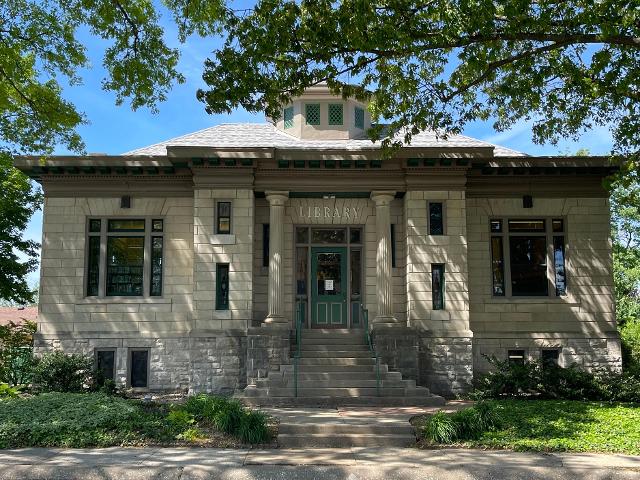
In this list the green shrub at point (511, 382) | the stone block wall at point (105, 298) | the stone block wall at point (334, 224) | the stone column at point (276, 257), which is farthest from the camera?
the stone block wall at point (334, 224)

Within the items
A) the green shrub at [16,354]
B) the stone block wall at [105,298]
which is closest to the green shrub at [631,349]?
the stone block wall at [105,298]

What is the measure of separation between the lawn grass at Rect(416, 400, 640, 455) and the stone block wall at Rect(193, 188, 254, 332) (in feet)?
19.4

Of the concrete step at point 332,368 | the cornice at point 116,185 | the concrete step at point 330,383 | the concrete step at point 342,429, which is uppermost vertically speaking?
the cornice at point 116,185

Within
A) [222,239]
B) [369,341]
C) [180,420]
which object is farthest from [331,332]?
[180,420]

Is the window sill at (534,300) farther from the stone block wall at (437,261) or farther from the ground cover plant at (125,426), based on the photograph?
the ground cover plant at (125,426)

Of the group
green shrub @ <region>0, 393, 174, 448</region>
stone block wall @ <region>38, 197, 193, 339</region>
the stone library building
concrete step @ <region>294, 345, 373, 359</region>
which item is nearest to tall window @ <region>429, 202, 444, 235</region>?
the stone library building

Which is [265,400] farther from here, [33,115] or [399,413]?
[33,115]

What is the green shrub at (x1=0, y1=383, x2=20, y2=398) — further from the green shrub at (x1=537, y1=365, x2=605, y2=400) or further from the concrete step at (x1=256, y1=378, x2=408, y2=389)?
the green shrub at (x1=537, y1=365, x2=605, y2=400)

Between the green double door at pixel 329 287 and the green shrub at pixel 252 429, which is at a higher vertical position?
the green double door at pixel 329 287

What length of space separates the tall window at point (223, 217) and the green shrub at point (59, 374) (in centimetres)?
464

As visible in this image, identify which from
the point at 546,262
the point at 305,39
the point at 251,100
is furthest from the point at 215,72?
the point at 546,262

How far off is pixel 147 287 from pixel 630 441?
11.8m

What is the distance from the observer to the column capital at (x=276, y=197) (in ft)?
51.5

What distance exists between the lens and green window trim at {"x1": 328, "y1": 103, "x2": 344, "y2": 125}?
18281 mm
